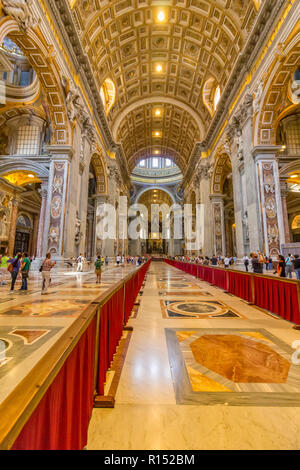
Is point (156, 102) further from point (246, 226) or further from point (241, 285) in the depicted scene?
point (241, 285)

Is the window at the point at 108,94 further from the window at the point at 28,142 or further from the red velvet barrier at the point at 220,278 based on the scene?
the red velvet barrier at the point at 220,278

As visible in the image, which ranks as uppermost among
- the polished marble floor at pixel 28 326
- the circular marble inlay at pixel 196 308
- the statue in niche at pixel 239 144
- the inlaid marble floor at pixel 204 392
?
the statue in niche at pixel 239 144

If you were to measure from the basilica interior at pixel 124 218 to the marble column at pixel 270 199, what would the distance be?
6 centimetres

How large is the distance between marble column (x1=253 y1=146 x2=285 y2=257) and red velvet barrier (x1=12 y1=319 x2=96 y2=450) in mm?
11030

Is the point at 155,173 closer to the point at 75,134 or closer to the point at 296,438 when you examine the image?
the point at 75,134

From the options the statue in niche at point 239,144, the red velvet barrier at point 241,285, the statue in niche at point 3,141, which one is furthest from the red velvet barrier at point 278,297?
the statue in niche at point 3,141

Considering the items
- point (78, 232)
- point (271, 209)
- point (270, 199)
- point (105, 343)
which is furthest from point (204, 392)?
point (78, 232)

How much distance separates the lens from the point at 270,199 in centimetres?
1113

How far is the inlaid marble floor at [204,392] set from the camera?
4.53 ft

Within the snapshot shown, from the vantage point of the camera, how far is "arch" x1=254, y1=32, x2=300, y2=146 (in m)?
9.61

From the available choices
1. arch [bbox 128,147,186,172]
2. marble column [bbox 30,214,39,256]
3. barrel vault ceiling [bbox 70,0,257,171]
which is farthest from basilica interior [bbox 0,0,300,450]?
arch [bbox 128,147,186,172]

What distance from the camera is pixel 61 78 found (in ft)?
36.1

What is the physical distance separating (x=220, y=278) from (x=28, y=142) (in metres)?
16.0

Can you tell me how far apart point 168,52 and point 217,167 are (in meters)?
10.3
